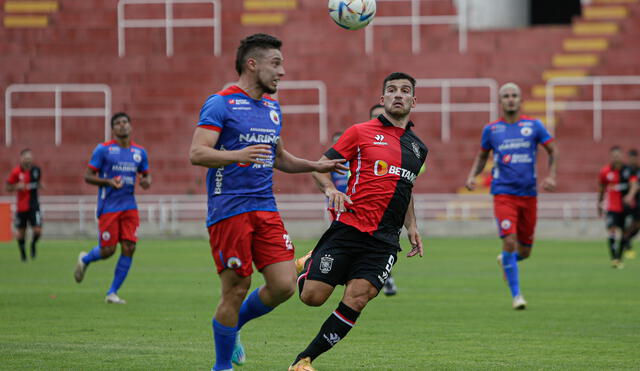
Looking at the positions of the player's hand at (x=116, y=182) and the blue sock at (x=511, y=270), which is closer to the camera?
the blue sock at (x=511, y=270)

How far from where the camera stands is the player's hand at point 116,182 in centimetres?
1372

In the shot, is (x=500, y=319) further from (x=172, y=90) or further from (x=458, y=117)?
(x=172, y=90)

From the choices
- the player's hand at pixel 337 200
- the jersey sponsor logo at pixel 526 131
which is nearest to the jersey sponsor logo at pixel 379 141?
the player's hand at pixel 337 200

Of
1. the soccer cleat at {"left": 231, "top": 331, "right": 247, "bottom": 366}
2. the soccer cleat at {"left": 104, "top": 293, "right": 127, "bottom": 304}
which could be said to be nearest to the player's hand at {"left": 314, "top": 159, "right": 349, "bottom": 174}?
the soccer cleat at {"left": 231, "top": 331, "right": 247, "bottom": 366}

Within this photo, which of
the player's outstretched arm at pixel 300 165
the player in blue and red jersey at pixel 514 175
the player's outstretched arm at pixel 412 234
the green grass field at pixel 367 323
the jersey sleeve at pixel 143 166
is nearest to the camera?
the player's outstretched arm at pixel 300 165

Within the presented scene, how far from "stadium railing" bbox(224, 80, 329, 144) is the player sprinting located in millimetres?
23639

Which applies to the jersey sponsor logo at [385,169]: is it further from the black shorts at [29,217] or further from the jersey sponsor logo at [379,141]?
the black shorts at [29,217]

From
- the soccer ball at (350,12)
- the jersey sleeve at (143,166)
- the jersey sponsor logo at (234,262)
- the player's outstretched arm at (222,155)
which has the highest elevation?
the soccer ball at (350,12)

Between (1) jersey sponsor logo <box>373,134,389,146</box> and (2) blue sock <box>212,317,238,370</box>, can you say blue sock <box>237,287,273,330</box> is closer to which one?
(2) blue sock <box>212,317,238,370</box>

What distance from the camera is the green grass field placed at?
871 centimetres

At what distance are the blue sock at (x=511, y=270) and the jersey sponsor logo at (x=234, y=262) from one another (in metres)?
6.26

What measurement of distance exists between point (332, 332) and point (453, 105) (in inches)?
1000

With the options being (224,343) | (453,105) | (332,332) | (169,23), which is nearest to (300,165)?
(332,332)

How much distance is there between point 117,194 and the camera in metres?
14.0
